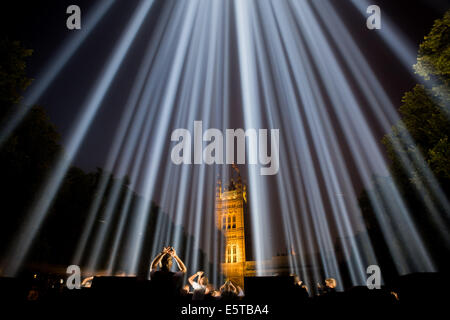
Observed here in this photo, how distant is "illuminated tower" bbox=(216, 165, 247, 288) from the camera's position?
2904 inches

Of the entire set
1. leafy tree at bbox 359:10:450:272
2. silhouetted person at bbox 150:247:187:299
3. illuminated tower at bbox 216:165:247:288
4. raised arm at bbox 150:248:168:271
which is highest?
illuminated tower at bbox 216:165:247:288

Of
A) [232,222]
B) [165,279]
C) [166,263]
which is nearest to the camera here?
[165,279]

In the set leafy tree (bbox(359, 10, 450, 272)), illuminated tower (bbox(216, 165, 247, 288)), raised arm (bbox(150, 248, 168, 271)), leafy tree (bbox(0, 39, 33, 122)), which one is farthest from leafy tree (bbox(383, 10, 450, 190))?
illuminated tower (bbox(216, 165, 247, 288))

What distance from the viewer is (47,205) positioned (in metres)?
17.5

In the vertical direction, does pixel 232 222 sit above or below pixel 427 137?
above

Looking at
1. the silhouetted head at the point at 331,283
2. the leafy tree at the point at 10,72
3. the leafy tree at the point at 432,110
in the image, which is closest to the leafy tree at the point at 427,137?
the leafy tree at the point at 432,110

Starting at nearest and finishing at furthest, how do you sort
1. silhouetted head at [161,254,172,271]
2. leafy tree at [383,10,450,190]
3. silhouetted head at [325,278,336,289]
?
silhouetted head at [161,254,172,271], silhouetted head at [325,278,336,289], leafy tree at [383,10,450,190]

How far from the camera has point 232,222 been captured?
80.7m

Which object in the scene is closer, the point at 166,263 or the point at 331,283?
the point at 166,263

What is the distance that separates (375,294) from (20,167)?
1833 centimetres

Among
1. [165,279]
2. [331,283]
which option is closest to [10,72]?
[165,279]

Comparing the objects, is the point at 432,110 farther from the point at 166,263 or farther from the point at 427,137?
the point at 166,263

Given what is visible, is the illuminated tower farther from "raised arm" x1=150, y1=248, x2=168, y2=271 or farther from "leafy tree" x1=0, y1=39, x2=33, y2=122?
"raised arm" x1=150, y1=248, x2=168, y2=271

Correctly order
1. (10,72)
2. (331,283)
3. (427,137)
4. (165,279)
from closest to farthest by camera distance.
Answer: (165,279) < (331,283) < (10,72) < (427,137)
